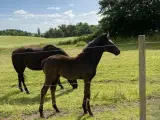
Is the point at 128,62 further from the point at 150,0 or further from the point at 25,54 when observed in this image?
the point at 150,0

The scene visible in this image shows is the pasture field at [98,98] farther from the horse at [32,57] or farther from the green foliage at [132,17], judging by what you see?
the green foliage at [132,17]

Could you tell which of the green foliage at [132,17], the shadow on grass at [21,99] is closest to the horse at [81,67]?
the shadow on grass at [21,99]

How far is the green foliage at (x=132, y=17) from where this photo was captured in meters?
28.2

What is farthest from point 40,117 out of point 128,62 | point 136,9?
point 136,9

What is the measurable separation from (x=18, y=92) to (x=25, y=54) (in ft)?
4.32

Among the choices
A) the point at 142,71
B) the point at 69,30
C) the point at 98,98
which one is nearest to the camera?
the point at 142,71

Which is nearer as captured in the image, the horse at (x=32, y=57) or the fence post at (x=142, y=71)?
the fence post at (x=142, y=71)

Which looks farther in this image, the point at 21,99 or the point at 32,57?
the point at 32,57

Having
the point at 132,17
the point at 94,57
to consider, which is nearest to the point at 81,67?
Answer: the point at 94,57

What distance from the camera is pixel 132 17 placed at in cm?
2836

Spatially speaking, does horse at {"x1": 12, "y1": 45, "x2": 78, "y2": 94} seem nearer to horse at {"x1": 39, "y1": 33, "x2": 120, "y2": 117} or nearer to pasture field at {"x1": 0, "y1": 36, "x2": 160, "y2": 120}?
pasture field at {"x1": 0, "y1": 36, "x2": 160, "y2": 120}

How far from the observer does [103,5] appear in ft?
102

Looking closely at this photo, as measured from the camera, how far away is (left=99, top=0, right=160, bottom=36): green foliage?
28.2 meters

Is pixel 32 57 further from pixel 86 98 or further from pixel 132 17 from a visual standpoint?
pixel 132 17
